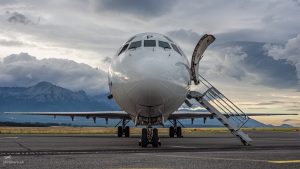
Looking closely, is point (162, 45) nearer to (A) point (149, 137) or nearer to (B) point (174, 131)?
(A) point (149, 137)

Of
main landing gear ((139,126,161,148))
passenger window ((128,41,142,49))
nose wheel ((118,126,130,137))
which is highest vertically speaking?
passenger window ((128,41,142,49))

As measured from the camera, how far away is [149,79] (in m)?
15.6

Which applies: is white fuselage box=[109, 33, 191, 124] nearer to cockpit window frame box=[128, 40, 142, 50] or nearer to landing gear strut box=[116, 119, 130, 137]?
cockpit window frame box=[128, 40, 142, 50]

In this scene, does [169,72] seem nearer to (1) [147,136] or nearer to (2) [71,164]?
(1) [147,136]

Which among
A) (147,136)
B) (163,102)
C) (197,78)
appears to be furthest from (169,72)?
(197,78)

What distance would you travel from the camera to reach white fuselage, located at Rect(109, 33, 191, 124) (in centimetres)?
1584

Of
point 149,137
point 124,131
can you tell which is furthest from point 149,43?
point 124,131

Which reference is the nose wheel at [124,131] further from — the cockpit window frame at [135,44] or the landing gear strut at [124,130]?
the cockpit window frame at [135,44]

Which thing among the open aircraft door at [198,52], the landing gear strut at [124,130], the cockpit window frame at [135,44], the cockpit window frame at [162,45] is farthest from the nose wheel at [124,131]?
the cockpit window frame at [162,45]

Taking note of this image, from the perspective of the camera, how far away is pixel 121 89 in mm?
17188

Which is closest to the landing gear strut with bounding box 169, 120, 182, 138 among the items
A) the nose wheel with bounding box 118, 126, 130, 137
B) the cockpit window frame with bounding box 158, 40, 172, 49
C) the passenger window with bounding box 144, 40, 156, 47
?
the nose wheel with bounding box 118, 126, 130, 137

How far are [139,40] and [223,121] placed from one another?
5642mm

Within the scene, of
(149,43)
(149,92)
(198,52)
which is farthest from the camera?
(198,52)

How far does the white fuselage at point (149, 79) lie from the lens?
52.0 ft
